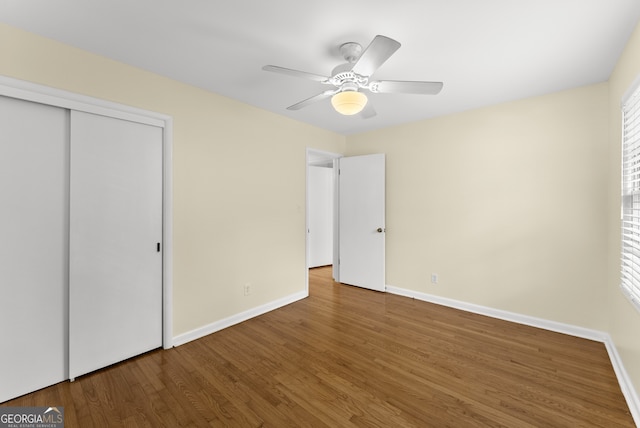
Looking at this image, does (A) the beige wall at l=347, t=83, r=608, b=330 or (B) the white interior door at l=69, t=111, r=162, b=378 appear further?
(A) the beige wall at l=347, t=83, r=608, b=330

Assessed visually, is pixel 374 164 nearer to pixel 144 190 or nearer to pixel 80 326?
pixel 144 190

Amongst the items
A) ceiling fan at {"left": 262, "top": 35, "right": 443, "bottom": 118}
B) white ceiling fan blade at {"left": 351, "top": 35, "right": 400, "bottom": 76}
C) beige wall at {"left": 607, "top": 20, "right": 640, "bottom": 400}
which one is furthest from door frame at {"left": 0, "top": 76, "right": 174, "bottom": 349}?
beige wall at {"left": 607, "top": 20, "right": 640, "bottom": 400}

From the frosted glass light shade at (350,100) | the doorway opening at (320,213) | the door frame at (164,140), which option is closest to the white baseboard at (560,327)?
the doorway opening at (320,213)

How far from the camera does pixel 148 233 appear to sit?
2391 mm

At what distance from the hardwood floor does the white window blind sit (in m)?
0.80

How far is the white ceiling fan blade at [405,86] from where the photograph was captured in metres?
1.85

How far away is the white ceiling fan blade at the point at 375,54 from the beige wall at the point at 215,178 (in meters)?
1.73

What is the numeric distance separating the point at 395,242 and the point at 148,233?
3082 millimetres

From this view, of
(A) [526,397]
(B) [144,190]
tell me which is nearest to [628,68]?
(A) [526,397]

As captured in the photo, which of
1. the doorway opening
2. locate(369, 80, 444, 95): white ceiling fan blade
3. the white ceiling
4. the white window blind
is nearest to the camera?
the white ceiling

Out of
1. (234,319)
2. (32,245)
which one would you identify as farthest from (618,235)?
(32,245)

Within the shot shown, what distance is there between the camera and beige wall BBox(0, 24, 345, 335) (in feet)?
6.57

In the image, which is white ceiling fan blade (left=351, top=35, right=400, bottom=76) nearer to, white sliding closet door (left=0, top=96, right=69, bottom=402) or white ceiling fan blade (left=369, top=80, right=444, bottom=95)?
white ceiling fan blade (left=369, top=80, right=444, bottom=95)

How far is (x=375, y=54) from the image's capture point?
155 cm
